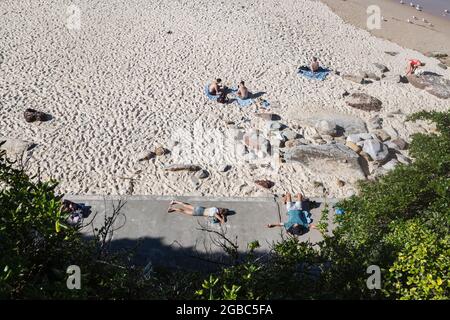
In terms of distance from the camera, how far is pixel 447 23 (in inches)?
1081

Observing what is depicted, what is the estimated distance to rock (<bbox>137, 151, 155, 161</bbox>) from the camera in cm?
1335

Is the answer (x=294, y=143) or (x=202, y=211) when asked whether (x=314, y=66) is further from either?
(x=202, y=211)

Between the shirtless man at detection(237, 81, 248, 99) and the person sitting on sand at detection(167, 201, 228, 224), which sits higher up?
the shirtless man at detection(237, 81, 248, 99)

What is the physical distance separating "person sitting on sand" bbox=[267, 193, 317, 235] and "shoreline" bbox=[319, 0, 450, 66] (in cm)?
1537

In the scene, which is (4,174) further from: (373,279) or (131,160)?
(131,160)

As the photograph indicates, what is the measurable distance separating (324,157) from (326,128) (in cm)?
202

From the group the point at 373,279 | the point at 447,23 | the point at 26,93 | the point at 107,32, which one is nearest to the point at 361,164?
the point at 373,279

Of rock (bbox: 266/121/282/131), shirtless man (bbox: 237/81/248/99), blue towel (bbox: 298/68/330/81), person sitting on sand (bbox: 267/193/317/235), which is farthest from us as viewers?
blue towel (bbox: 298/68/330/81)

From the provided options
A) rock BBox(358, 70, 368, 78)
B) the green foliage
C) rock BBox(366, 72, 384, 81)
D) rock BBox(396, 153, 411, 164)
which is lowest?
Result: rock BBox(396, 153, 411, 164)

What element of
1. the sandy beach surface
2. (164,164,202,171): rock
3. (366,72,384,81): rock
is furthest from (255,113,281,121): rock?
(366,72,384,81): rock

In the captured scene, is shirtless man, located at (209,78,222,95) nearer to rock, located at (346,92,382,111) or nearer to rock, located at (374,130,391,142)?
rock, located at (346,92,382,111)

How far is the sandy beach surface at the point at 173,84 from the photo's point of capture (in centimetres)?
1302

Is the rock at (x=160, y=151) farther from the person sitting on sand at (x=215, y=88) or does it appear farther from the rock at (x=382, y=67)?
the rock at (x=382, y=67)

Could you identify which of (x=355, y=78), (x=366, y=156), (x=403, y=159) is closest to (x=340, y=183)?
(x=366, y=156)
